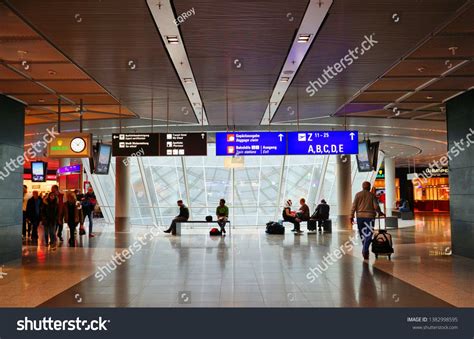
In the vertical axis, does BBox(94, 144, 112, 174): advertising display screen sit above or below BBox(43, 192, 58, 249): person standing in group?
above

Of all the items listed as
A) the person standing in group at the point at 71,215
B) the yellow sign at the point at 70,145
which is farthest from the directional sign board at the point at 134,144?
the person standing in group at the point at 71,215

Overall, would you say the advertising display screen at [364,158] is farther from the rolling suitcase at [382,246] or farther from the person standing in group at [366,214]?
the person standing in group at [366,214]

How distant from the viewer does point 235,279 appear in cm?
898

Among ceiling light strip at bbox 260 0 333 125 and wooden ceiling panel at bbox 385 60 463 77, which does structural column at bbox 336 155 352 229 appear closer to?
ceiling light strip at bbox 260 0 333 125

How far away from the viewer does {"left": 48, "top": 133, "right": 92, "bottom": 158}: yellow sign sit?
12.8 m

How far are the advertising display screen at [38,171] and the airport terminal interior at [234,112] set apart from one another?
7425 millimetres

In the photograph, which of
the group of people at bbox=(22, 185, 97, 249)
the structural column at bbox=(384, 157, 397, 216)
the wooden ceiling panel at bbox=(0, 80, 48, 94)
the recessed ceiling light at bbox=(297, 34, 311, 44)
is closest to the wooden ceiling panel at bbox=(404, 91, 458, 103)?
the recessed ceiling light at bbox=(297, 34, 311, 44)

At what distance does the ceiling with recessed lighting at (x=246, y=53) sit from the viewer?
22.7 ft

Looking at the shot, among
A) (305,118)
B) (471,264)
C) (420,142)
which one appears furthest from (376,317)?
(420,142)

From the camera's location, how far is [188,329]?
5.47m

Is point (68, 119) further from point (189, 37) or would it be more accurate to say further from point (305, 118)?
point (189, 37)

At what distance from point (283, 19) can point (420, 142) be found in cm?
1917

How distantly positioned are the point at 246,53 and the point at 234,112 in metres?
6.79

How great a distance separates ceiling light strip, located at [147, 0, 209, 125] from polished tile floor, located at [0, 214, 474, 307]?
419 cm
